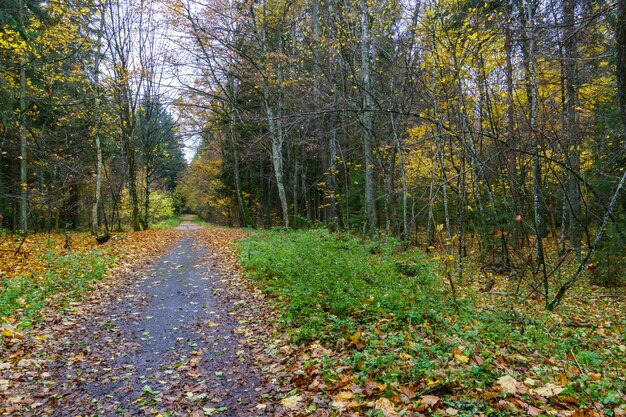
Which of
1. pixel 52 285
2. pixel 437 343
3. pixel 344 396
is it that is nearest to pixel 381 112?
pixel 437 343

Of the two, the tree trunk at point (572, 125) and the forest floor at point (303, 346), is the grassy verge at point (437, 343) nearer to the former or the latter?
the forest floor at point (303, 346)

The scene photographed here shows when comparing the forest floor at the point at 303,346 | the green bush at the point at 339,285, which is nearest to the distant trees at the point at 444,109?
the green bush at the point at 339,285

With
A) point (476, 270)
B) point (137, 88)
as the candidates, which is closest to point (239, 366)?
point (476, 270)

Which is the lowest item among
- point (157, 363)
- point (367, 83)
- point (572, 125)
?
point (157, 363)

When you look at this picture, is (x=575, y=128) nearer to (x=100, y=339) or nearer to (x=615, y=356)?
(x=615, y=356)

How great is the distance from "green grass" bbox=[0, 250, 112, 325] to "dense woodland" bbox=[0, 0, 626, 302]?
6.01 ft

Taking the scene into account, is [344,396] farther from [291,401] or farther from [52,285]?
[52,285]

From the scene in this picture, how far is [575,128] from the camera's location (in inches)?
379

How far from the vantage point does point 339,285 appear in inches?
265

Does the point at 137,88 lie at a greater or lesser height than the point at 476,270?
greater

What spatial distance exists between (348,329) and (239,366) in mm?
1539

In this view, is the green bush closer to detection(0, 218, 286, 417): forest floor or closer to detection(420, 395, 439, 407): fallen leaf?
detection(0, 218, 286, 417): forest floor

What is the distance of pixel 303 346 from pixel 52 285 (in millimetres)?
6167

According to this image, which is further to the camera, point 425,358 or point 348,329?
point 348,329
